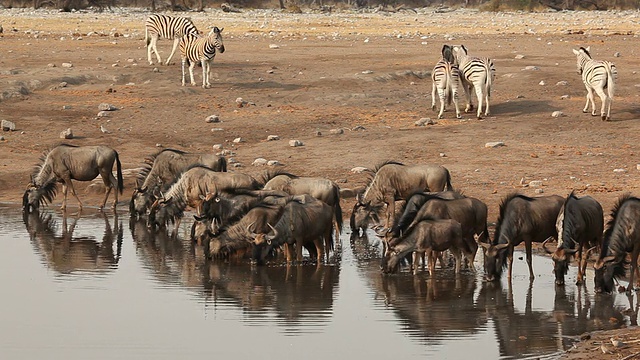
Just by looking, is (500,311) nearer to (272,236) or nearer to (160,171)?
(272,236)

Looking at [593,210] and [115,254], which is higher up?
[593,210]

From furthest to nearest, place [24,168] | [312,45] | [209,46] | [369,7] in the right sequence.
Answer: [369,7] < [312,45] < [209,46] < [24,168]

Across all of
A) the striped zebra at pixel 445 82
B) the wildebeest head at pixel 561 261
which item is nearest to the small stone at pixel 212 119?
the striped zebra at pixel 445 82

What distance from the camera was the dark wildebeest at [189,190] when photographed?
1633 cm

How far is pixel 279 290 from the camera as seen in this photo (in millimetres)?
12992

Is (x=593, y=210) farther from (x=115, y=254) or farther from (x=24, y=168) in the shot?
(x=24, y=168)

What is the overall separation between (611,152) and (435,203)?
8.09 metres

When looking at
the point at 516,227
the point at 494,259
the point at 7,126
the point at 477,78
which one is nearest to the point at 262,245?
the point at 494,259

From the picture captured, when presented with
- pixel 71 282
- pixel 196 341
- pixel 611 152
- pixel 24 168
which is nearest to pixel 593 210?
pixel 196 341

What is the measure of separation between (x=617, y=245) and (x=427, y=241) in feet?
6.70

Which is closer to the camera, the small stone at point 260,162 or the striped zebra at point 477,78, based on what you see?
the small stone at point 260,162

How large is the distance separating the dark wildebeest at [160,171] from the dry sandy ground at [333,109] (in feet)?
4.57

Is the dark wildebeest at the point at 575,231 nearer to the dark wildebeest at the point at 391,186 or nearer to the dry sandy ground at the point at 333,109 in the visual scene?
the dry sandy ground at the point at 333,109

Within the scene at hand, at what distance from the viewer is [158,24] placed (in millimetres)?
30703
